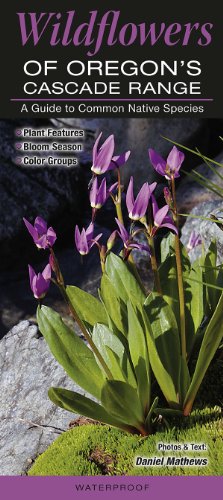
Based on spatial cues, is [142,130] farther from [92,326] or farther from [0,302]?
[92,326]

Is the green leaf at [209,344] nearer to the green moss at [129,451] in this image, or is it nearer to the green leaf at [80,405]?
the green moss at [129,451]

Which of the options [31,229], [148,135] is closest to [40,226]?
[31,229]

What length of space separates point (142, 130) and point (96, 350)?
336 cm

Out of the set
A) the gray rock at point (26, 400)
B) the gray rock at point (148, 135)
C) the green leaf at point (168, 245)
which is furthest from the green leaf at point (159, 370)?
the gray rock at point (148, 135)

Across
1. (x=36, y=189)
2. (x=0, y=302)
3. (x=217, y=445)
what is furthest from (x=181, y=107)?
(x=0, y=302)

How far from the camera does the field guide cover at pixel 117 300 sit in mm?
2064

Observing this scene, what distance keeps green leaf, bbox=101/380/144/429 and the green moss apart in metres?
0.12

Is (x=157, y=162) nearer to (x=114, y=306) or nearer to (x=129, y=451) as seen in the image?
(x=114, y=306)

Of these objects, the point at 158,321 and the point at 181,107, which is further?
the point at 181,107

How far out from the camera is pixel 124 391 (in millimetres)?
2014

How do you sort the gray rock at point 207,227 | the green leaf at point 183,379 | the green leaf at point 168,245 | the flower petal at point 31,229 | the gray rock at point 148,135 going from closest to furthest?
the flower petal at point 31,229, the green leaf at point 183,379, the green leaf at point 168,245, the gray rock at point 207,227, the gray rock at point 148,135

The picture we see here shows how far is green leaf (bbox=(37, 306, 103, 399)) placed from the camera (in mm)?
2148

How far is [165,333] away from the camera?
7.16 feet

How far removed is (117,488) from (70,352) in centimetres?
48
